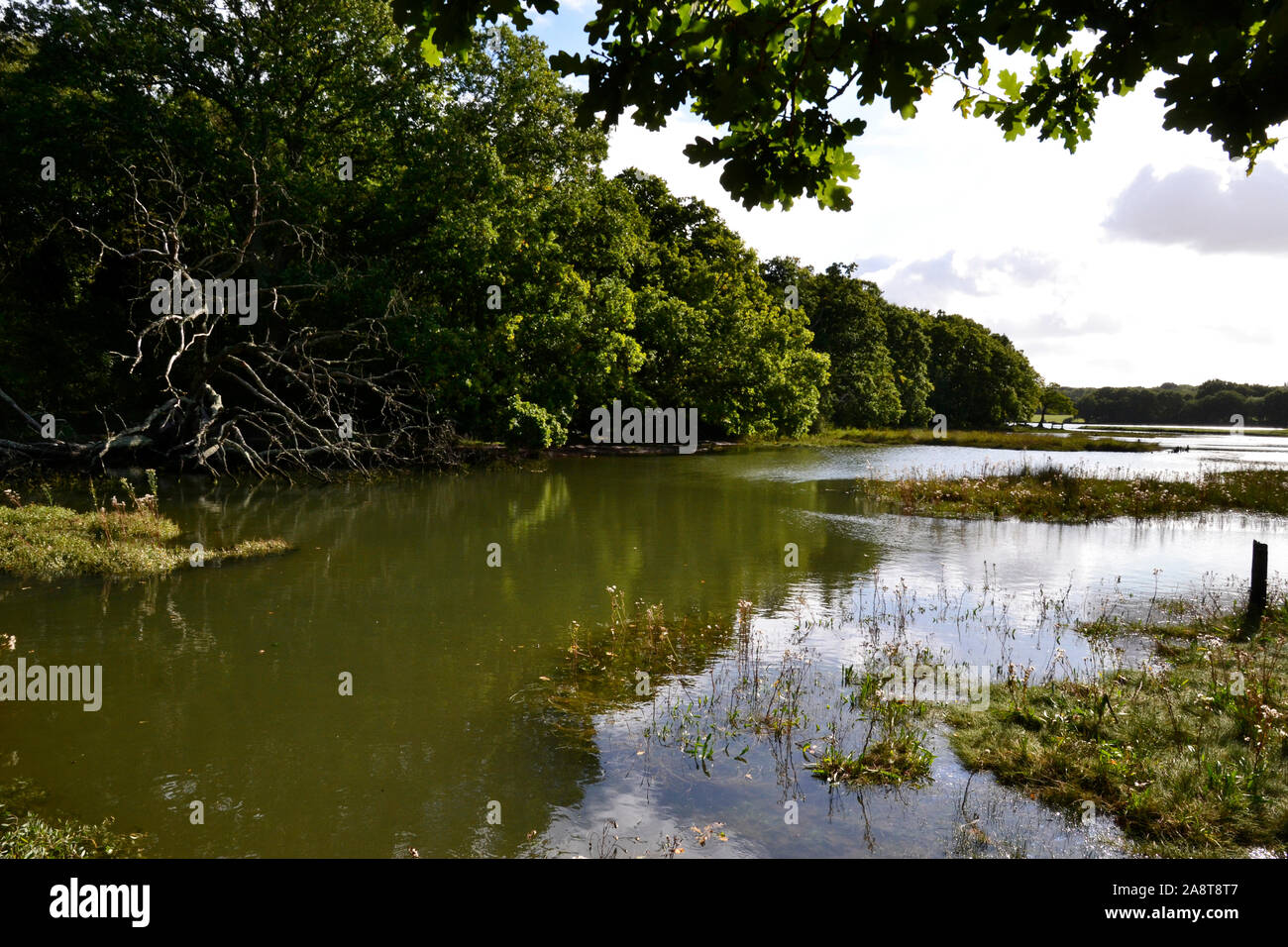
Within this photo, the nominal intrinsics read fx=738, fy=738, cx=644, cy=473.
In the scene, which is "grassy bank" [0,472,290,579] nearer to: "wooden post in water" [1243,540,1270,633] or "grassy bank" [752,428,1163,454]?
"wooden post in water" [1243,540,1270,633]

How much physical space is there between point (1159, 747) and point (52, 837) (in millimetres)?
9065

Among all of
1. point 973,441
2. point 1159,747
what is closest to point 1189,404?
point 973,441

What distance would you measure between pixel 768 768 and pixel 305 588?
9.58 metres

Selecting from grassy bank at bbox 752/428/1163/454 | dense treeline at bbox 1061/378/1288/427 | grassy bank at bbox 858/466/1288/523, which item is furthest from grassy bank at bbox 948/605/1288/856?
dense treeline at bbox 1061/378/1288/427

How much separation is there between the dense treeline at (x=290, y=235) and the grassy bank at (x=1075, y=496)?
16.1 metres

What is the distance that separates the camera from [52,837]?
526cm

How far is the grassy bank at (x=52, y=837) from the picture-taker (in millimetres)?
5055

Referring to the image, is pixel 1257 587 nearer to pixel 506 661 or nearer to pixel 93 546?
pixel 506 661

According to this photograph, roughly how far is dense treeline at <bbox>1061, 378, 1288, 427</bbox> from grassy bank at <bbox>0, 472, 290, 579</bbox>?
13385 cm

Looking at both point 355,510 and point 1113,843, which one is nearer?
point 1113,843

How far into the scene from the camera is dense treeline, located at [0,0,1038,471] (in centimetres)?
2598
